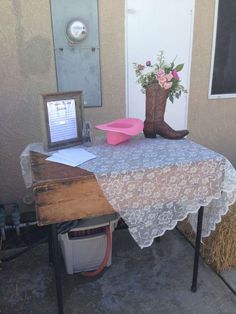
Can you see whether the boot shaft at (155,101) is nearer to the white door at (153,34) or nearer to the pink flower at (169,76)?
the pink flower at (169,76)

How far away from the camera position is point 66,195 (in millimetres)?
1438

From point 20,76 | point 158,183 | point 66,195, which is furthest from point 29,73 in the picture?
point 158,183

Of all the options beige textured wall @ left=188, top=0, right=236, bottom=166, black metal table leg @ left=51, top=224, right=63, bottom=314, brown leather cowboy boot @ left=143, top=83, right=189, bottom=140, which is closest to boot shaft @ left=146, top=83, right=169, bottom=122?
brown leather cowboy boot @ left=143, top=83, right=189, bottom=140

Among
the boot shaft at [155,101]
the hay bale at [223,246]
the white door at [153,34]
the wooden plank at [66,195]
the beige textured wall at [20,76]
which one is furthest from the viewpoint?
the white door at [153,34]

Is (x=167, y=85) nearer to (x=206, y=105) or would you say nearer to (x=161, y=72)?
(x=161, y=72)

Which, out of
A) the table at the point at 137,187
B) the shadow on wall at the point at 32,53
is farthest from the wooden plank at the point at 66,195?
the shadow on wall at the point at 32,53

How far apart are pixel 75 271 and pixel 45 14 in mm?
1928

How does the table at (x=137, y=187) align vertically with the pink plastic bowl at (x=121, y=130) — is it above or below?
below

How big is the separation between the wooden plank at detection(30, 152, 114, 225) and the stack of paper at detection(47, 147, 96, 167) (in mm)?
72

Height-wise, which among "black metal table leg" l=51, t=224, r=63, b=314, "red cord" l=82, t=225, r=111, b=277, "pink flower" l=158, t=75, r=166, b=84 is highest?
"pink flower" l=158, t=75, r=166, b=84

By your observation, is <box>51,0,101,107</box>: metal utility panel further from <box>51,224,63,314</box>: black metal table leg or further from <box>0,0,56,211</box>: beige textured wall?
<box>51,224,63,314</box>: black metal table leg

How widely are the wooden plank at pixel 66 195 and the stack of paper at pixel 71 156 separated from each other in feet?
0.24

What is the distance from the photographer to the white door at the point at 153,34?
2516mm

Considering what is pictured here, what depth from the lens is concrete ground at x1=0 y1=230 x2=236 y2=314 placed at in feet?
6.24
